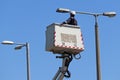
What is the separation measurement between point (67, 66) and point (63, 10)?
2.38 m

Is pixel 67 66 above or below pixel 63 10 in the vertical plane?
below

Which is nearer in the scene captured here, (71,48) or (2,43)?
(71,48)

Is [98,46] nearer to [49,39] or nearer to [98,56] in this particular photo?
[98,56]

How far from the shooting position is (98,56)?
105ft

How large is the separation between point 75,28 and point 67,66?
1644 millimetres

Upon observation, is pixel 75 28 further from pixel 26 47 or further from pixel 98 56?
pixel 26 47

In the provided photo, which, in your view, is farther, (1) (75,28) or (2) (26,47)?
(2) (26,47)

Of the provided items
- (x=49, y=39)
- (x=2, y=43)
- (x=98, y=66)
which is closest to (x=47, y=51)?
(x=49, y=39)

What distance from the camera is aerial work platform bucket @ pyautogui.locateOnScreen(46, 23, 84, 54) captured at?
3055cm

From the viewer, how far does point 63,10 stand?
3167 centimetres

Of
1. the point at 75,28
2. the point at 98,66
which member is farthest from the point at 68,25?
the point at 98,66

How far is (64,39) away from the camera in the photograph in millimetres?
30812

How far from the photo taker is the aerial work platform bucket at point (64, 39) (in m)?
30.5

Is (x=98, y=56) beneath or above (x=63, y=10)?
beneath
